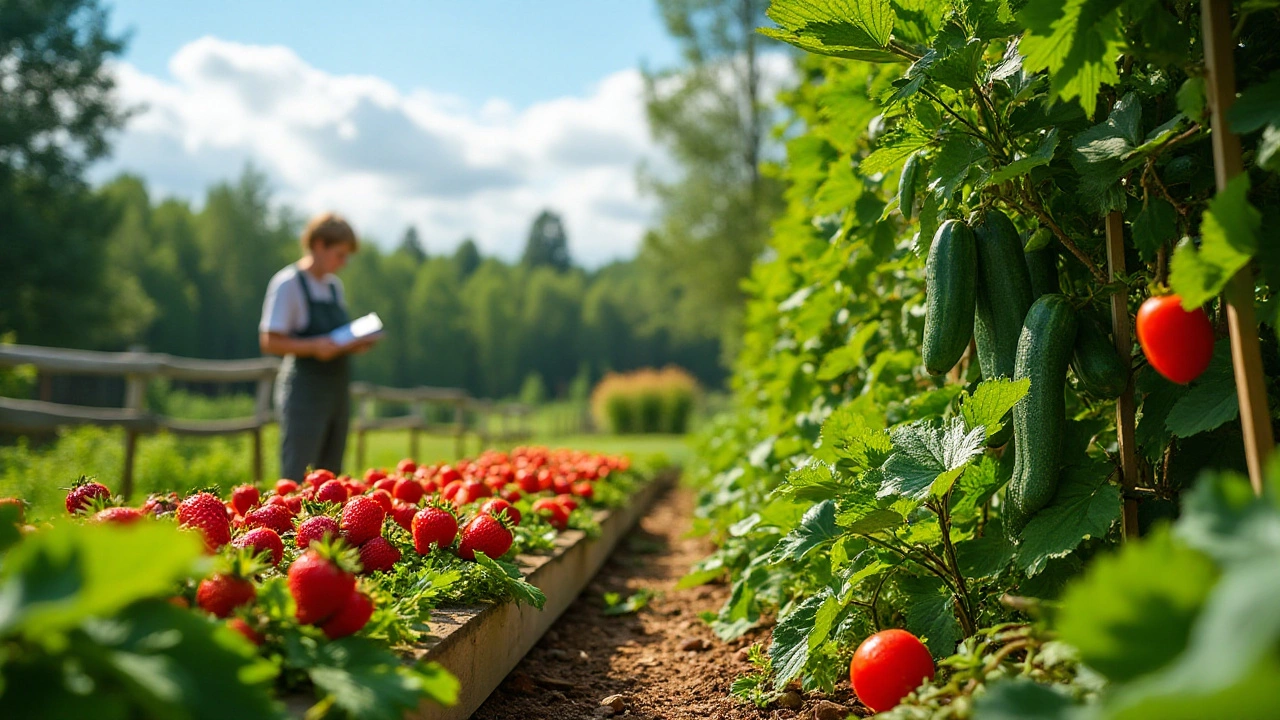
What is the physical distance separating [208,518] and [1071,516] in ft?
6.10

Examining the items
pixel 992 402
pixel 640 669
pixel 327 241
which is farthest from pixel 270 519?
pixel 327 241

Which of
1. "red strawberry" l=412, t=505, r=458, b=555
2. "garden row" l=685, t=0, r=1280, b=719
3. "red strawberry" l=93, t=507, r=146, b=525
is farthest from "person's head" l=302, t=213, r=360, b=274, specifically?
"garden row" l=685, t=0, r=1280, b=719

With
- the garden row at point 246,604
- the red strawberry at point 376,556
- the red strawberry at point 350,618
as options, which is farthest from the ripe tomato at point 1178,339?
the red strawberry at point 376,556

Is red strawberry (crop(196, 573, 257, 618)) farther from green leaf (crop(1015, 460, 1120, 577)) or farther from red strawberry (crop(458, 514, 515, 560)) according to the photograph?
green leaf (crop(1015, 460, 1120, 577))

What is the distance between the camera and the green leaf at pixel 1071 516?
1646 millimetres

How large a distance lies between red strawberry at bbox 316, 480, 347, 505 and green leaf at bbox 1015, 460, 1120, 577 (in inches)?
71.0

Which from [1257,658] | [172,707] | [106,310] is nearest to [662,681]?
[172,707]

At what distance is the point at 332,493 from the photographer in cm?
252

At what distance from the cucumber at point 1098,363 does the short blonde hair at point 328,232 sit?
4.28 metres

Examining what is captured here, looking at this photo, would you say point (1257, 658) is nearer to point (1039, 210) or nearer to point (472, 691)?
point (1039, 210)

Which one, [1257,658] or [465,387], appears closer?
[1257,658]

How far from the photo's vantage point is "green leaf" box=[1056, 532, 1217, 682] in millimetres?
833

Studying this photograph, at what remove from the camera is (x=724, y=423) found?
838 cm

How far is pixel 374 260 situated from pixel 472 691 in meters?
69.6
